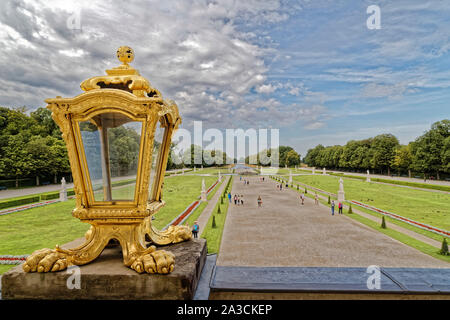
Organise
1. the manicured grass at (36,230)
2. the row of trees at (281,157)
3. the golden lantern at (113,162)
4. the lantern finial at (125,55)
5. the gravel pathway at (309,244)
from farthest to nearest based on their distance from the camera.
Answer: the row of trees at (281,157) < the manicured grass at (36,230) < the gravel pathway at (309,244) < the lantern finial at (125,55) < the golden lantern at (113,162)

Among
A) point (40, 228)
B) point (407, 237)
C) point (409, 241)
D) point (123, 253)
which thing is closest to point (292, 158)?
point (407, 237)

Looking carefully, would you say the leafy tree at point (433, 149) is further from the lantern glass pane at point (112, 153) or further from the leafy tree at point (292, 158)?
the leafy tree at point (292, 158)

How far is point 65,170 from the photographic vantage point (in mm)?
51125

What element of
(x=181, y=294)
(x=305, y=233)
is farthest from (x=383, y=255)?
(x=181, y=294)

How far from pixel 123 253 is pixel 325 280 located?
316cm

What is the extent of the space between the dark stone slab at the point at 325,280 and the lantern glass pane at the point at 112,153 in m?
2.20

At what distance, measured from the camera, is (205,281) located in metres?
4.23

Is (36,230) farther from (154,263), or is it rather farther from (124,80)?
(154,263)

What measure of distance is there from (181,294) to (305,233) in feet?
48.7

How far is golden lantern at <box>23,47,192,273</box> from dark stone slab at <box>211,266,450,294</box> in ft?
3.54

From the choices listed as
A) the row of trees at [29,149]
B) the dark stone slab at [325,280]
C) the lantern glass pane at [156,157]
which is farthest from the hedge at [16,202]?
the dark stone slab at [325,280]

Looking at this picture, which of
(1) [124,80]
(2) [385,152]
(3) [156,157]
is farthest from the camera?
(2) [385,152]

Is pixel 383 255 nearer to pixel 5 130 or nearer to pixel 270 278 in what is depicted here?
pixel 270 278

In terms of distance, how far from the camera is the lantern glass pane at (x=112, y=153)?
14.6 feet
